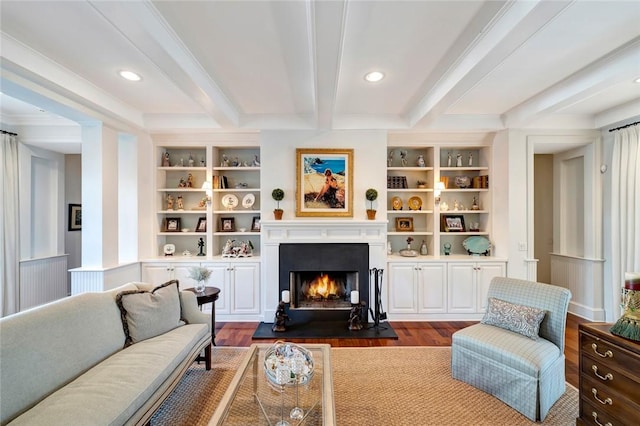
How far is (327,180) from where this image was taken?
4105 millimetres

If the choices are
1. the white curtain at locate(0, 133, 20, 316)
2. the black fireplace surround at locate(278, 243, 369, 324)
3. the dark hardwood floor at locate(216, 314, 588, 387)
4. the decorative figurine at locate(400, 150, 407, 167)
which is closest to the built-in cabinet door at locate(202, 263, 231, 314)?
the dark hardwood floor at locate(216, 314, 588, 387)

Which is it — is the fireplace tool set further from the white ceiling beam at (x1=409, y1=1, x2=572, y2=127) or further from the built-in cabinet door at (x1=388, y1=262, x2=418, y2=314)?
the white ceiling beam at (x1=409, y1=1, x2=572, y2=127)

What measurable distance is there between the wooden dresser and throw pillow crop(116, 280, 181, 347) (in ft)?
10.3

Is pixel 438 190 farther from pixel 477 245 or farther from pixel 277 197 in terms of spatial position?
pixel 277 197

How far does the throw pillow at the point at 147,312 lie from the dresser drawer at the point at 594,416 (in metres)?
3.15

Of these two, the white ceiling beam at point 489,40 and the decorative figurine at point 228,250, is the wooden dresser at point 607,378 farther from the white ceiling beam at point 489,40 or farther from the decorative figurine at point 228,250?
the decorative figurine at point 228,250

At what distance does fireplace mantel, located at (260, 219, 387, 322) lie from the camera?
401cm

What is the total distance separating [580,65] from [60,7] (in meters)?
4.11

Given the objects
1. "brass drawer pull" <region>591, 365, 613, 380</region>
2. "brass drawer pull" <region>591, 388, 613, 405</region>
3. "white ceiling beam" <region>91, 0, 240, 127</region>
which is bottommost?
"brass drawer pull" <region>591, 388, 613, 405</region>

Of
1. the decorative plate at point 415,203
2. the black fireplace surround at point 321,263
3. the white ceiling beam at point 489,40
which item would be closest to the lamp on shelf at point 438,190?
the decorative plate at point 415,203

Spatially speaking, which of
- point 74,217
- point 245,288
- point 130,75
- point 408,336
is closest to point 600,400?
point 408,336

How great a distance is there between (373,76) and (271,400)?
2.85 m

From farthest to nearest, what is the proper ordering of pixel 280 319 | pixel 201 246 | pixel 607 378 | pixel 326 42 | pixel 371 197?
pixel 201 246
pixel 371 197
pixel 280 319
pixel 326 42
pixel 607 378

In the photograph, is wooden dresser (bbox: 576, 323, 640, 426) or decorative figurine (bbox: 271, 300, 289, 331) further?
decorative figurine (bbox: 271, 300, 289, 331)
